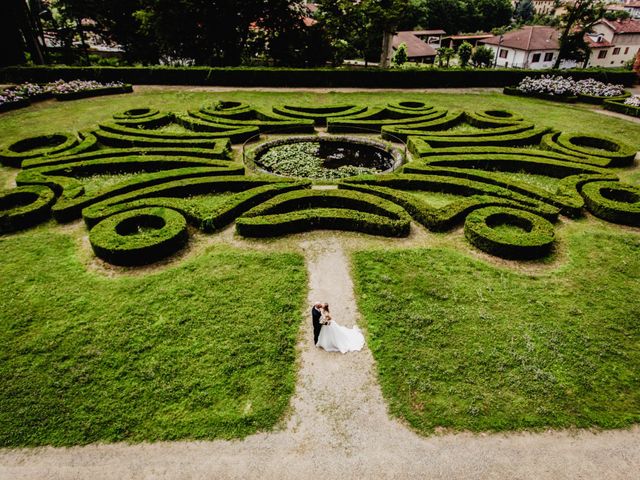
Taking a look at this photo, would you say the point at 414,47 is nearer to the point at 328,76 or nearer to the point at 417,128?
the point at 328,76

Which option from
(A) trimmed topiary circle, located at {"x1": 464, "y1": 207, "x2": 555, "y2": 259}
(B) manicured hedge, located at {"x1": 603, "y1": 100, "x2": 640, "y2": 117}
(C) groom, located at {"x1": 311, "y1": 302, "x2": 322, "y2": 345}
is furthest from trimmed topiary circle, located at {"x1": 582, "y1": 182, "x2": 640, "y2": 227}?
(B) manicured hedge, located at {"x1": 603, "y1": 100, "x2": 640, "y2": 117}

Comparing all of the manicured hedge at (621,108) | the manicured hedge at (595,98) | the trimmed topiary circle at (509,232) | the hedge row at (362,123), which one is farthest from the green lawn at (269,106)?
the trimmed topiary circle at (509,232)

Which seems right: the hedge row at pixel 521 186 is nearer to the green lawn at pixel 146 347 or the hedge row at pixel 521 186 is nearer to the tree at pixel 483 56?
the green lawn at pixel 146 347

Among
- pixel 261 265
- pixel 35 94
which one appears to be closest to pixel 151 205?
pixel 261 265

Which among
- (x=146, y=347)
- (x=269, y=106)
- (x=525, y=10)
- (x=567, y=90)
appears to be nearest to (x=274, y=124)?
(x=269, y=106)

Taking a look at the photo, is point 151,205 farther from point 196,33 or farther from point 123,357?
point 196,33

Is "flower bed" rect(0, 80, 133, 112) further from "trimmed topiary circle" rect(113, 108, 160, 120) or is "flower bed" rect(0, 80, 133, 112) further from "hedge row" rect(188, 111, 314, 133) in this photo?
"hedge row" rect(188, 111, 314, 133)
